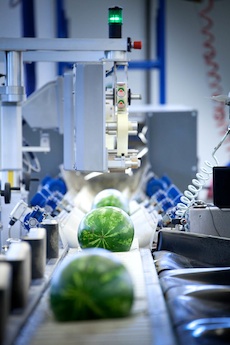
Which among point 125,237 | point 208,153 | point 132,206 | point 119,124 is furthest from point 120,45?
point 208,153

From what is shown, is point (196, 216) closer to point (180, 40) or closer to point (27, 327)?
point (27, 327)

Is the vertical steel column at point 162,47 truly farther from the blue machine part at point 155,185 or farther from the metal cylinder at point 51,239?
the metal cylinder at point 51,239

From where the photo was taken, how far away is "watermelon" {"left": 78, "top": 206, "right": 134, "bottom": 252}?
4152 millimetres

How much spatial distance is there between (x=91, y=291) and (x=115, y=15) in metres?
2.37

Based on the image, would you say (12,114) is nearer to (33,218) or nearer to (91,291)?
(33,218)

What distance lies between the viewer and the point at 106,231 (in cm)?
415

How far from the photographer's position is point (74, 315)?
257 cm

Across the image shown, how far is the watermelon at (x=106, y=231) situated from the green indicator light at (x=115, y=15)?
1068mm

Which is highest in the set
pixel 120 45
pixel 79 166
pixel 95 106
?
pixel 120 45

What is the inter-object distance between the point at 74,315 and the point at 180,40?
1051 cm

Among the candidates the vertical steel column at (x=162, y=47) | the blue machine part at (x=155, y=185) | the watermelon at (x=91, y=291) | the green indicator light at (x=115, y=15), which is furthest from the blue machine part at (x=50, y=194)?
the vertical steel column at (x=162, y=47)

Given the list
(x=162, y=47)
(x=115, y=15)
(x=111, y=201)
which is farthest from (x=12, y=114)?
(x=162, y=47)

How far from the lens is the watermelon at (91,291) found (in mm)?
2568

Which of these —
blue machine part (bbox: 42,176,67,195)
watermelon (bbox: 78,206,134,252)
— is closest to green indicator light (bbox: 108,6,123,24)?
watermelon (bbox: 78,206,134,252)
